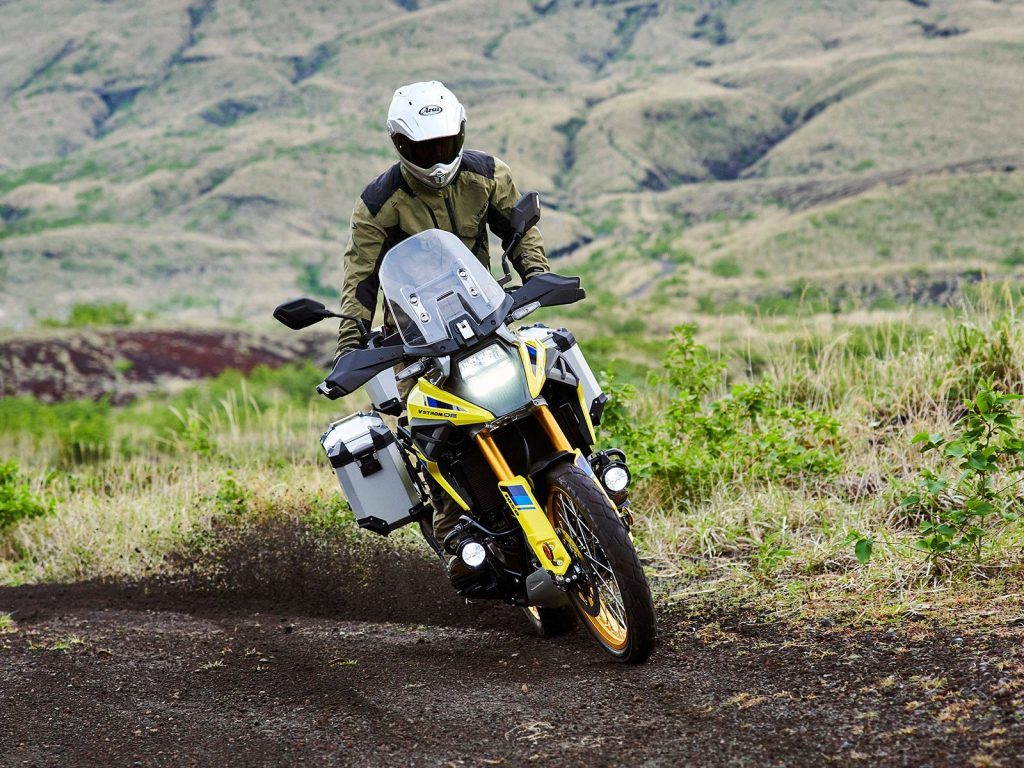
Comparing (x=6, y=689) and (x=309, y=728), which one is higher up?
(x=309, y=728)

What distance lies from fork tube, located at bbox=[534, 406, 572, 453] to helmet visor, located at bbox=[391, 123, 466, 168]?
1.51 meters

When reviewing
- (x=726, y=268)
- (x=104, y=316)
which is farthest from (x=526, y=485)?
(x=726, y=268)

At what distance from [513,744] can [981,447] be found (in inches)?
109

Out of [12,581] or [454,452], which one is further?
[12,581]

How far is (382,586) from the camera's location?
7395 millimetres

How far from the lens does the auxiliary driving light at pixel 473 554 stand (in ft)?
16.3

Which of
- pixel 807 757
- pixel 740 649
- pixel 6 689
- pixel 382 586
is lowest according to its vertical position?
pixel 382 586

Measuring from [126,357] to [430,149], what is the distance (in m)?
34.2

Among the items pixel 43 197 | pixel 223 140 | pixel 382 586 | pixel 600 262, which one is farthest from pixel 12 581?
pixel 223 140

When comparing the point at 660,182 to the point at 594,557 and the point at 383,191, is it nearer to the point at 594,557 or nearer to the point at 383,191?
the point at 383,191

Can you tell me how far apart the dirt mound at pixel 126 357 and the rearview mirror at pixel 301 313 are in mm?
26531

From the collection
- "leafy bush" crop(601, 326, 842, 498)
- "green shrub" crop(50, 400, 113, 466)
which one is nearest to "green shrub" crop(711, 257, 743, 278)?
"green shrub" crop(50, 400, 113, 466)

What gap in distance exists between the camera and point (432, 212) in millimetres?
5898

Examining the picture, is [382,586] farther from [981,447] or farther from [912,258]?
[912,258]
